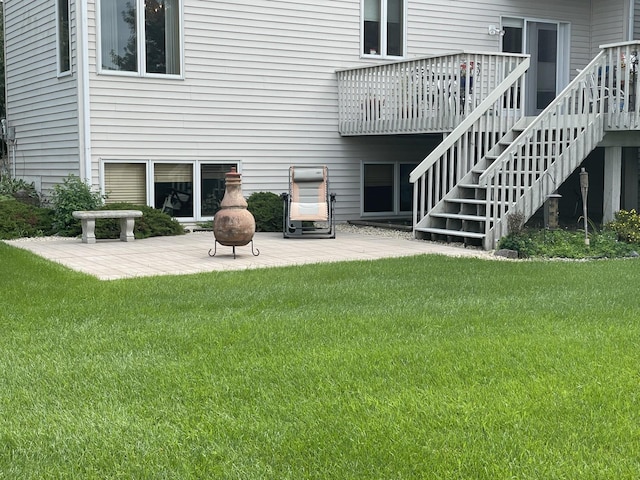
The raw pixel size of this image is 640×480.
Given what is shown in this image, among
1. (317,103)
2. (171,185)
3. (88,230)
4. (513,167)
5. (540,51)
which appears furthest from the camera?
(540,51)

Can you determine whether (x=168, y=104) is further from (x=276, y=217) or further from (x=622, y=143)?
(x=622, y=143)

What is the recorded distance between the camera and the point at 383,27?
14211 millimetres

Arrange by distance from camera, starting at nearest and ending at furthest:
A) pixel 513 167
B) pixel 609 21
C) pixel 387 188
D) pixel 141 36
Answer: pixel 513 167
pixel 141 36
pixel 387 188
pixel 609 21

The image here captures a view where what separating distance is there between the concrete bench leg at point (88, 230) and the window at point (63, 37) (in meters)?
Result: 2.82

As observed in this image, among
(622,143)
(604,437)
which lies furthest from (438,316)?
(622,143)

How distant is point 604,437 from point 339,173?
1096 cm

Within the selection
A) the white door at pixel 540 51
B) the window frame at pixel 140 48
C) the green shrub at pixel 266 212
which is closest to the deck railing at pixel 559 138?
the green shrub at pixel 266 212

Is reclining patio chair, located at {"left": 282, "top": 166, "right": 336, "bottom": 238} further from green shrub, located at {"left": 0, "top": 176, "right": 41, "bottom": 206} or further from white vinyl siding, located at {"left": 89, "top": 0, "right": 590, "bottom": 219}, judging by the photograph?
green shrub, located at {"left": 0, "top": 176, "right": 41, "bottom": 206}

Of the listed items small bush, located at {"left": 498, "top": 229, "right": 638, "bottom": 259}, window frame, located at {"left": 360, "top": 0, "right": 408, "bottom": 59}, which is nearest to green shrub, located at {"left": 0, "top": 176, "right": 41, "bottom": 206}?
window frame, located at {"left": 360, "top": 0, "right": 408, "bottom": 59}

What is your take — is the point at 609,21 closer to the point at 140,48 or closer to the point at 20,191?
the point at 140,48

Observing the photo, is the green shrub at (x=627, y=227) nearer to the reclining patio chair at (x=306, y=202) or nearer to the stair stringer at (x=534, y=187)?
the stair stringer at (x=534, y=187)

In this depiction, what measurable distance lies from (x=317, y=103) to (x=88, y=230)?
4.82 meters

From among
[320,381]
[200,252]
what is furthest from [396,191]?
[320,381]

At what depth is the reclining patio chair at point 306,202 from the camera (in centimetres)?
1158
